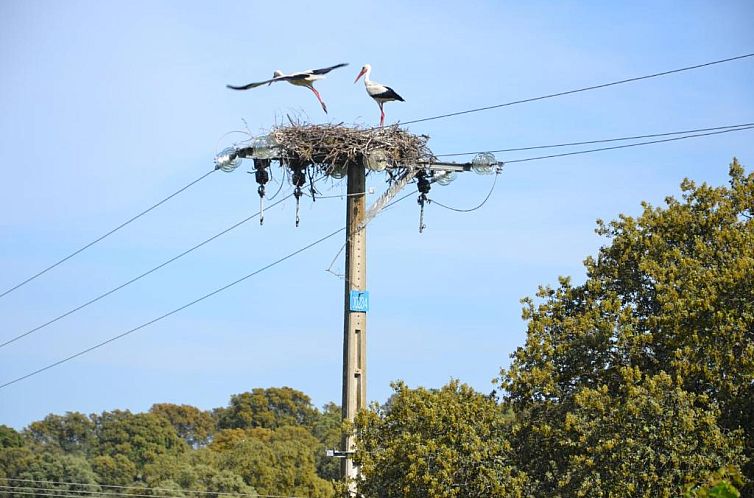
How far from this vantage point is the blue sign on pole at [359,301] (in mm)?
19828

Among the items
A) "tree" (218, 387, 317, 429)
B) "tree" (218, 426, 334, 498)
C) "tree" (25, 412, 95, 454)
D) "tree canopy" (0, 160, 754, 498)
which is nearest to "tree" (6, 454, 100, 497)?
"tree" (218, 426, 334, 498)

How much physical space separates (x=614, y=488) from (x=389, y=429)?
369 cm

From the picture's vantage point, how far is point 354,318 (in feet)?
65.3

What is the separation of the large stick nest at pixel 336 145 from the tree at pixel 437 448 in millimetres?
3812

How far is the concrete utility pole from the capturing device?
1981cm

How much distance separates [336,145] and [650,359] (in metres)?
5.85

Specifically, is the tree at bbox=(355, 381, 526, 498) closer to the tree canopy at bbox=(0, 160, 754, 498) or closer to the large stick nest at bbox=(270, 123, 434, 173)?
the tree canopy at bbox=(0, 160, 754, 498)

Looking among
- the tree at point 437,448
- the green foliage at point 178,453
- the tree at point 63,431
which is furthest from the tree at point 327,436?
the tree at point 437,448

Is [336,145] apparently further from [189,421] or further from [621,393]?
[189,421]

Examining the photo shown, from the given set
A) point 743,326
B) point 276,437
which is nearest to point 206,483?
point 276,437

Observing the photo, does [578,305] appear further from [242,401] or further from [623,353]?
[242,401]

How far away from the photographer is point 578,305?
21.2m

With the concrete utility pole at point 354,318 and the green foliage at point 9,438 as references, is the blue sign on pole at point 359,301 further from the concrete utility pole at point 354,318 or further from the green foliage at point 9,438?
the green foliage at point 9,438

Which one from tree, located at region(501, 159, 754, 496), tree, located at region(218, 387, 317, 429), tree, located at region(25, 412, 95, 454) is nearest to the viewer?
tree, located at region(501, 159, 754, 496)
